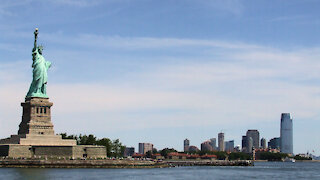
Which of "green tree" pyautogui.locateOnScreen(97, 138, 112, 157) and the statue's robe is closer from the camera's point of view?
the statue's robe

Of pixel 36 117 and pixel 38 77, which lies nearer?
pixel 36 117

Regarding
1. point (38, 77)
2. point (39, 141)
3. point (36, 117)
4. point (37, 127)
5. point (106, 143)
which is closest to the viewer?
point (39, 141)

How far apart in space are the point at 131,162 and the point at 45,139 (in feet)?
63.2

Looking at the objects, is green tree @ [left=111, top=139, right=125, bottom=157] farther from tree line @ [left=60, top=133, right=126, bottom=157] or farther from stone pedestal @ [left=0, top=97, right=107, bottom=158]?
stone pedestal @ [left=0, top=97, right=107, bottom=158]

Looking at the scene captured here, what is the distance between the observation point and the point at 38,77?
428 feet

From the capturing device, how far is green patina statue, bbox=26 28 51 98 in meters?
130

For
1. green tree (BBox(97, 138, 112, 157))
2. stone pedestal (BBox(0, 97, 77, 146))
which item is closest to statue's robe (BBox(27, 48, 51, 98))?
stone pedestal (BBox(0, 97, 77, 146))

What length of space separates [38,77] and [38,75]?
515 mm

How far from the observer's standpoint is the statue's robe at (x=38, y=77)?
130250 mm

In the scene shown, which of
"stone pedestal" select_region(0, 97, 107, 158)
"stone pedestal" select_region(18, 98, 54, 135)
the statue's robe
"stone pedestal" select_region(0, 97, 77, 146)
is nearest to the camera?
"stone pedestal" select_region(0, 97, 107, 158)

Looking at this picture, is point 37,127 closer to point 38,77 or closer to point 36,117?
point 36,117

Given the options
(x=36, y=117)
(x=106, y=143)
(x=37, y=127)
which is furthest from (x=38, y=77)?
(x=106, y=143)

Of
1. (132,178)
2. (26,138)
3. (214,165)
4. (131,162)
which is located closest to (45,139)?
(26,138)

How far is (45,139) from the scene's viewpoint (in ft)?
410
